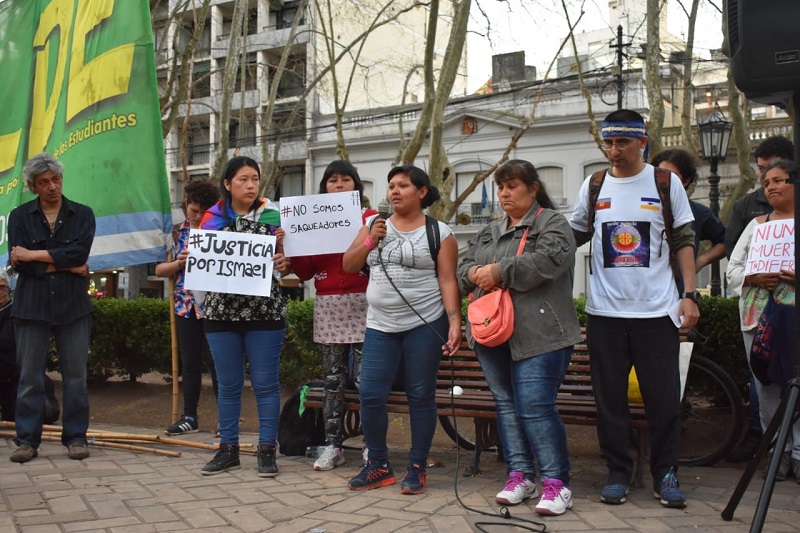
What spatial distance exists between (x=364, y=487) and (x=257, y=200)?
204cm

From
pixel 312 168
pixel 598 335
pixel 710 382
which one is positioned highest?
pixel 312 168

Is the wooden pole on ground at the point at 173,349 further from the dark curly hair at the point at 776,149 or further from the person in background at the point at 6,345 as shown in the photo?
the dark curly hair at the point at 776,149

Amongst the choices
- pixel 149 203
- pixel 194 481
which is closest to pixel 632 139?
pixel 194 481

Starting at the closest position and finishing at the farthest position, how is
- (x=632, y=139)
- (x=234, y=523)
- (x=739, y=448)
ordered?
(x=234, y=523) → (x=632, y=139) → (x=739, y=448)

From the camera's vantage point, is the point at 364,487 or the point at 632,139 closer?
the point at 632,139

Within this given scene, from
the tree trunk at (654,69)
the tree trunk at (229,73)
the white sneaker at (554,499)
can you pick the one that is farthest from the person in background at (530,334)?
the tree trunk at (229,73)

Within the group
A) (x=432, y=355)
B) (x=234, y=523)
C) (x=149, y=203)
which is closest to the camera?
(x=234, y=523)

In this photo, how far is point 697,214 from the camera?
18.3ft

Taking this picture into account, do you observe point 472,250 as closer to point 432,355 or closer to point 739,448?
point 432,355

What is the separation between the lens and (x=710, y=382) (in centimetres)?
596

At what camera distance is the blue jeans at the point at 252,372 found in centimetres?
546

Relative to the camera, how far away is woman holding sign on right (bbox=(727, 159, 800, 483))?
16.5ft

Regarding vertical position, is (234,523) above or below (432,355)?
below

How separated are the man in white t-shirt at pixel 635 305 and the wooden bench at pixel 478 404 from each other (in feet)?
0.67
